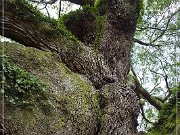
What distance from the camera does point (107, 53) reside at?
15.2ft

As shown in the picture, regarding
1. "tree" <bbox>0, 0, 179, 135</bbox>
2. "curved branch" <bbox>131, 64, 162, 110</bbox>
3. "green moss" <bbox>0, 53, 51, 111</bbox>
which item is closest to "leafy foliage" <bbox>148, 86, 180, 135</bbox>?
"tree" <bbox>0, 0, 179, 135</bbox>

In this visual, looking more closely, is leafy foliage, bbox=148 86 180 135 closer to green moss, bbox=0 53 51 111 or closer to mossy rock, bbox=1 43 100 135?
mossy rock, bbox=1 43 100 135

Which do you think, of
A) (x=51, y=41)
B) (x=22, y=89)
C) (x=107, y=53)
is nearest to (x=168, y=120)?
(x=107, y=53)

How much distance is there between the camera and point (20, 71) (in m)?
3.23

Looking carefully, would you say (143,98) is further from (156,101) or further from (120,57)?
(120,57)

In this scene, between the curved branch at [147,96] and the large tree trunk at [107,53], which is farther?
the curved branch at [147,96]

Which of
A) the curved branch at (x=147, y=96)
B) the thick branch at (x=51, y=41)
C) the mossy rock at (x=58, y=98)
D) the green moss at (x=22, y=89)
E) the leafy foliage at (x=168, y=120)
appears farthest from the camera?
the curved branch at (x=147, y=96)

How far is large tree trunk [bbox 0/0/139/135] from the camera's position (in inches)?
153

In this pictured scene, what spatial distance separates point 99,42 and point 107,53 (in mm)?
206

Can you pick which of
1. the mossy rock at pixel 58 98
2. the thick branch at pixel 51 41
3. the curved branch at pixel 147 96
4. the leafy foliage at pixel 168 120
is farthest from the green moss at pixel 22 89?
the curved branch at pixel 147 96

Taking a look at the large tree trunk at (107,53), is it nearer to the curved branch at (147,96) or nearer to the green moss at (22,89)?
the green moss at (22,89)

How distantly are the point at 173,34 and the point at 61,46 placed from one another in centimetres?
427

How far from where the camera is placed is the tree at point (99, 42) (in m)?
3.90

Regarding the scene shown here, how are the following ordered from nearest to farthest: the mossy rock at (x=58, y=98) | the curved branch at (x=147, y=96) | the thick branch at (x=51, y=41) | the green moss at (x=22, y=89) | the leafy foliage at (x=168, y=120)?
the green moss at (x=22, y=89) < the mossy rock at (x=58, y=98) < the thick branch at (x=51, y=41) < the leafy foliage at (x=168, y=120) < the curved branch at (x=147, y=96)
